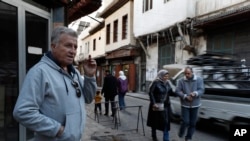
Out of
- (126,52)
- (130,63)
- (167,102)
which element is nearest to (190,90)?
(167,102)

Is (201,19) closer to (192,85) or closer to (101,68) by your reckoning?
(192,85)

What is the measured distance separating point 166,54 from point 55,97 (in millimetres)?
19251

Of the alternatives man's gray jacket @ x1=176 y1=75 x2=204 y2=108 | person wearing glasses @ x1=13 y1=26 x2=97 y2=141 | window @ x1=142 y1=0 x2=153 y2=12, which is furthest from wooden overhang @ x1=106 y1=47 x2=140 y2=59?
person wearing glasses @ x1=13 y1=26 x2=97 y2=141

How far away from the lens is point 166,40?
2095 centimetres

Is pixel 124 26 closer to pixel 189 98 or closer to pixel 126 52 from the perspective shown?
pixel 126 52

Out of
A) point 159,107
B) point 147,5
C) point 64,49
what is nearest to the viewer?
point 64,49

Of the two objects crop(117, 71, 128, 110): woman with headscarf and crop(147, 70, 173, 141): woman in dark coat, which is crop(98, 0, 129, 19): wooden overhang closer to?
crop(117, 71, 128, 110): woman with headscarf

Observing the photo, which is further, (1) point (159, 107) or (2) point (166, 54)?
(2) point (166, 54)

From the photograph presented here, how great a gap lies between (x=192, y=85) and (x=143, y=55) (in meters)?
18.1

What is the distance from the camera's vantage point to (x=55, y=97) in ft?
7.31

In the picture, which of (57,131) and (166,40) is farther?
(166,40)

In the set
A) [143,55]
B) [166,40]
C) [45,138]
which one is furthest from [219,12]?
[45,138]

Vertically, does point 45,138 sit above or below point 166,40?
below

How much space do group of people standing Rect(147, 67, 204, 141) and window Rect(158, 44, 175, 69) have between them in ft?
42.4
